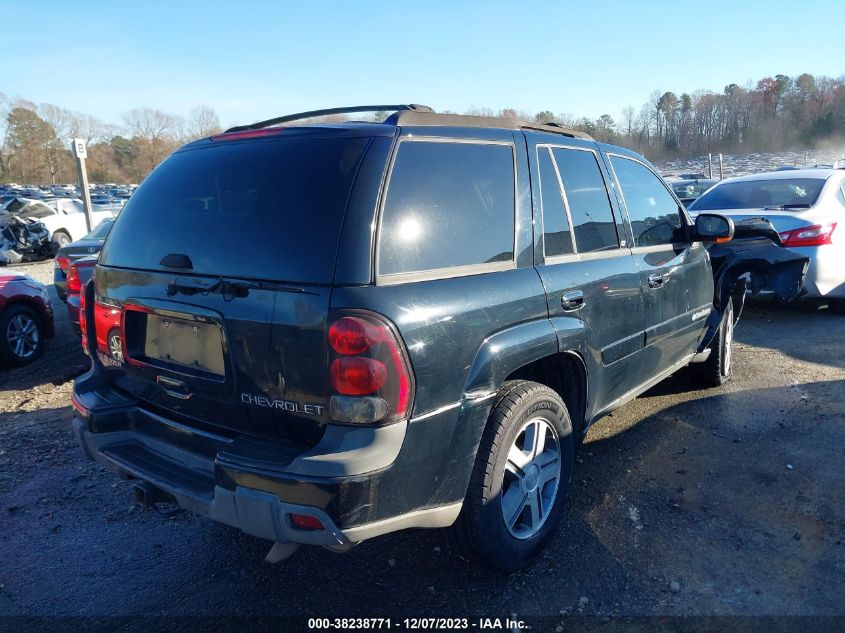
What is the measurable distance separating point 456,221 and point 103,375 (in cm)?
187

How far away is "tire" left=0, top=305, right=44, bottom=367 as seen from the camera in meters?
6.43

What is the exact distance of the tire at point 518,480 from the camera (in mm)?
2568

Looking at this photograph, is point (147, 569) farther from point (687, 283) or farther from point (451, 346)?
point (687, 283)

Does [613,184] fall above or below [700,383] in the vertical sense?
above

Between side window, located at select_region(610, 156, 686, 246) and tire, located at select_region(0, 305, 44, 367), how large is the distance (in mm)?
6181

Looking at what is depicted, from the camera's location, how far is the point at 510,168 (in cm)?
291

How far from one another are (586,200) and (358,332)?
6.15ft

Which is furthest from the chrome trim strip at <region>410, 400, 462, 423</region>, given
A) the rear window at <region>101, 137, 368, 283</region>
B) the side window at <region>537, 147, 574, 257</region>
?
the side window at <region>537, 147, 574, 257</region>

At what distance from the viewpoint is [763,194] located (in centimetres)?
805

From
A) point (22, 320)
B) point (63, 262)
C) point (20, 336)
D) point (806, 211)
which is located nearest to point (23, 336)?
point (20, 336)

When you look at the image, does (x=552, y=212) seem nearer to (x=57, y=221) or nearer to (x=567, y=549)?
(x=567, y=549)

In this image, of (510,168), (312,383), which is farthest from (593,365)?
(312,383)

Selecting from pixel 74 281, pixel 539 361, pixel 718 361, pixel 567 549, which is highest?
pixel 74 281

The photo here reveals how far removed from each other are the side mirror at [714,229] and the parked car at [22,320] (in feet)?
21.7
